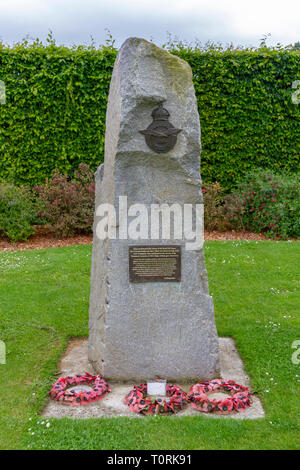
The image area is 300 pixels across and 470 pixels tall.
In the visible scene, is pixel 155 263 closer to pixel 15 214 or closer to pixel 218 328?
pixel 218 328

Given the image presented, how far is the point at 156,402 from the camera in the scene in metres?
3.90

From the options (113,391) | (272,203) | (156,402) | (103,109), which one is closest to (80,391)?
(113,391)

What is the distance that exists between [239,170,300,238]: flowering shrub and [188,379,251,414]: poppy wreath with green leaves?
624 cm

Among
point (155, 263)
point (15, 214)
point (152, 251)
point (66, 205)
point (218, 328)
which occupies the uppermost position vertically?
point (66, 205)

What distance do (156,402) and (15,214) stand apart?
674cm

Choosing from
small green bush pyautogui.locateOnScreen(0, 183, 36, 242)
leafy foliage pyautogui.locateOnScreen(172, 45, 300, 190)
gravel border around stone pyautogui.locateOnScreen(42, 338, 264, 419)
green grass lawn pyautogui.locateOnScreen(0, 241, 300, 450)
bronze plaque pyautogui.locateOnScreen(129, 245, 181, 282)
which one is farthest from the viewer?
leafy foliage pyautogui.locateOnScreen(172, 45, 300, 190)

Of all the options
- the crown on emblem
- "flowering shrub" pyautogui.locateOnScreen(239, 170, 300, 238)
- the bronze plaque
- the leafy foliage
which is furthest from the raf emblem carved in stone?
the leafy foliage

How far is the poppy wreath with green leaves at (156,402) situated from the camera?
383 centimetres

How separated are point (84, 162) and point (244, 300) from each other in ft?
19.1

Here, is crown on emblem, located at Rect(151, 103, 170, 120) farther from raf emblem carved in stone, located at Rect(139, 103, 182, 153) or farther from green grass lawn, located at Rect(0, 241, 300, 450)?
green grass lawn, located at Rect(0, 241, 300, 450)

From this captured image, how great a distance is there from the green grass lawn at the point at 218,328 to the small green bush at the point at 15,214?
939 millimetres

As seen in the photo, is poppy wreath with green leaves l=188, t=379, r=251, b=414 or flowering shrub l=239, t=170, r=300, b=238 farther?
flowering shrub l=239, t=170, r=300, b=238

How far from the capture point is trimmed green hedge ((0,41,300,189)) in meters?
10.3

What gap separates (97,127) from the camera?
1062 cm
